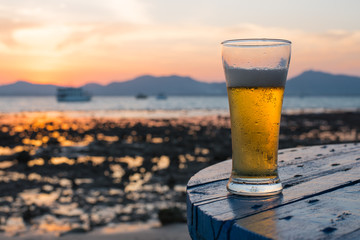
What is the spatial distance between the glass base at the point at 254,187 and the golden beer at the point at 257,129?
0.7 inches

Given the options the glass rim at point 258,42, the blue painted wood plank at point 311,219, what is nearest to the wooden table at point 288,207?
the blue painted wood plank at point 311,219

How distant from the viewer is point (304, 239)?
0.75 meters

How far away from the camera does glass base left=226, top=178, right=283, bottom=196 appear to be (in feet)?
3.76

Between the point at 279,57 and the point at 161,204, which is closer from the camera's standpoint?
the point at 279,57

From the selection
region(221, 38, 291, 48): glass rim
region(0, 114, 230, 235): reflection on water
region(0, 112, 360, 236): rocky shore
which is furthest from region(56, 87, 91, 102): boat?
region(221, 38, 291, 48): glass rim

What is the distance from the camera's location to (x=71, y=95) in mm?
89750

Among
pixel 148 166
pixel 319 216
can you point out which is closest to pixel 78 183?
pixel 148 166

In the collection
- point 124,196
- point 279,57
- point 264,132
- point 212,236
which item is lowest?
point 124,196

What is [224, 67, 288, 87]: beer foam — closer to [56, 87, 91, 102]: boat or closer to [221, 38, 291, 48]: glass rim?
[221, 38, 291, 48]: glass rim

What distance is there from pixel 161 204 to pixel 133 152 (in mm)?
5336

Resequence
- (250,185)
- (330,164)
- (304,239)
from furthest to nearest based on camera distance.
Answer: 1. (330,164)
2. (250,185)
3. (304,239)

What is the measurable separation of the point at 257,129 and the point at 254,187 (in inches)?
7.2

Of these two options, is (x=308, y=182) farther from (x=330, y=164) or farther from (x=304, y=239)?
(x=304, y=239)

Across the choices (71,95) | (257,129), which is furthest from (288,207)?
(71,95)
